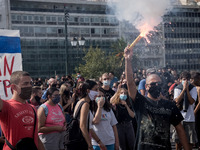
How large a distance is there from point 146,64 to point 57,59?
24215mm

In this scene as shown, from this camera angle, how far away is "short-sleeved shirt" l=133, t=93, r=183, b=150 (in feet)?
16.5

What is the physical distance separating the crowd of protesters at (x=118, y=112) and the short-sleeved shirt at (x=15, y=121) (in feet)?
0.05

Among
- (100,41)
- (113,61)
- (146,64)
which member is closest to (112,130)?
(113,61)

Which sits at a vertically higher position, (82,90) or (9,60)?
(9,60)

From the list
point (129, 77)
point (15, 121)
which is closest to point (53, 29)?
point (129, 77)

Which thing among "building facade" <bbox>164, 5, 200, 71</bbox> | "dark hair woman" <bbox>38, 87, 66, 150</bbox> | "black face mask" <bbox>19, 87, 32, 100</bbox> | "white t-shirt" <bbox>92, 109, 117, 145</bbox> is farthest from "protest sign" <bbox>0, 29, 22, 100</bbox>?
"building facade" <bbox>164, 5, 200, 71</bbox>

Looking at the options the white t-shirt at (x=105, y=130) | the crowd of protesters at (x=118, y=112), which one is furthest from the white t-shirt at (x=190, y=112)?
the white t-shirt at (x=105, y=130)

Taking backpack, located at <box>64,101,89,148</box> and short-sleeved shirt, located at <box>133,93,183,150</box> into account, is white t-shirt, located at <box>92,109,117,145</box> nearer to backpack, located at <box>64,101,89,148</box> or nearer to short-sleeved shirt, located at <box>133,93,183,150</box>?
backpack, located at <box>64,101,89,148</box>

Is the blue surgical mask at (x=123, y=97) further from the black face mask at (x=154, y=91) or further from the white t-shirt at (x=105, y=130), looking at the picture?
the black face mask at (x=154, y=91)

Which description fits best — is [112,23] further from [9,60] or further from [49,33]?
[9,60]

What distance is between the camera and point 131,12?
8.79 metres

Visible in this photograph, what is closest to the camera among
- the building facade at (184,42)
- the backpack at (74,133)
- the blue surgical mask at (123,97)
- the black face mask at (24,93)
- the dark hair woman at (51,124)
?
the black face mask at (24,93)

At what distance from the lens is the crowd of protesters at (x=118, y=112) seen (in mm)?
5051

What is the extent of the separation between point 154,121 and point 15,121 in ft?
5.69
